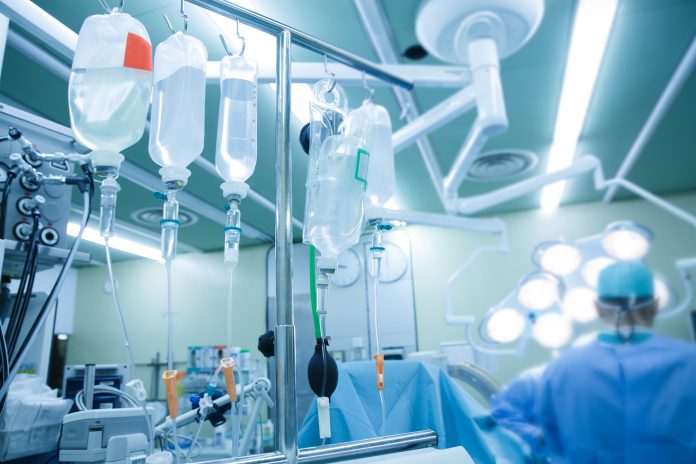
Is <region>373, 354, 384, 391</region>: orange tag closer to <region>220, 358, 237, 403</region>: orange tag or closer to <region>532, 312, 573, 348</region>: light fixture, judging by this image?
<region>220, 358, 237, 403</region>: orange tag

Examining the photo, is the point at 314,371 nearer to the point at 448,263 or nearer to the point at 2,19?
the point at 2,19

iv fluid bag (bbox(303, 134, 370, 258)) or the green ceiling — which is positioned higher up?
the green ceiling

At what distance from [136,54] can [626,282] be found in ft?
5.27

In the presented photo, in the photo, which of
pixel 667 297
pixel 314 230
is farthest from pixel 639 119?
pixel 314 230

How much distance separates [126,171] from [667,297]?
3.36m

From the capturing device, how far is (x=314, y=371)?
846mm

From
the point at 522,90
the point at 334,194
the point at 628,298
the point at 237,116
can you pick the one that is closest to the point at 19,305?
the point at 237,116

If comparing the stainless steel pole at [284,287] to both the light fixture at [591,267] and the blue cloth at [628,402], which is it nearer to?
the blue cloth at [628,402]

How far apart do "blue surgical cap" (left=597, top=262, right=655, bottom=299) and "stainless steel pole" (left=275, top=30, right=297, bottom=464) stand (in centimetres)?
127

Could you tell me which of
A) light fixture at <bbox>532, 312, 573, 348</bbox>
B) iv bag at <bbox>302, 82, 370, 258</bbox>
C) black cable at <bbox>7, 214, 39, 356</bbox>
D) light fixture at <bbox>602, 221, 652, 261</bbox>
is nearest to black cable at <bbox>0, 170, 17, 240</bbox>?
black cable at <bbox>7, 214, 39, 356</bbox>

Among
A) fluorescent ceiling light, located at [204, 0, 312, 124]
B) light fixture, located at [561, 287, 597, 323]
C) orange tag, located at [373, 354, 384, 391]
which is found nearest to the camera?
orange tag, located at [373, 354, 384, 391]

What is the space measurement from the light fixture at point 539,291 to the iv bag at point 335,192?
6.26ft

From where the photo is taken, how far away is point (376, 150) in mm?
1182

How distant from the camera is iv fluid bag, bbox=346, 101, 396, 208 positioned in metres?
1.09
